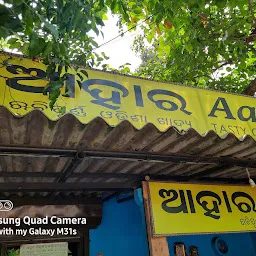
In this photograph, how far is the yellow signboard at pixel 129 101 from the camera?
251 cm

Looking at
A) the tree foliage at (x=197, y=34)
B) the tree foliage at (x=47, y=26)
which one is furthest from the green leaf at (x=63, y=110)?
the tree foliage at (x=197, y=34)

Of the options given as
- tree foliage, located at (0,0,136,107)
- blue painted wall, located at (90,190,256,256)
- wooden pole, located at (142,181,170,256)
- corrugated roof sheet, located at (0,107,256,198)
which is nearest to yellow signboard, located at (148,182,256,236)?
wooden pole, located at (142,181,170,256)

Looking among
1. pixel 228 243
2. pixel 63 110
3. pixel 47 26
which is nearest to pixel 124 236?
pixel 228 243

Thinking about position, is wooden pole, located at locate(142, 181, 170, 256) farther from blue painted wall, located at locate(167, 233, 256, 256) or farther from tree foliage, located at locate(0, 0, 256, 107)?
blue painted wall, located at locate(167, 233, 256, 256)

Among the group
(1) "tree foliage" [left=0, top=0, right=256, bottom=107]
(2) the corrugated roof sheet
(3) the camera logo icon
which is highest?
(1) "tree foliage" [left=0, top=0, right=256, bottom=107]

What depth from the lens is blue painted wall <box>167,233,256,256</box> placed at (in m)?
5.84

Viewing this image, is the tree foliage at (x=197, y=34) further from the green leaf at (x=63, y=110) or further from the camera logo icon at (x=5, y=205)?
the camera logo icon at (x=5, y=205)

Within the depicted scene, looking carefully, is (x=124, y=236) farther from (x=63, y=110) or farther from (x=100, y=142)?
(x=63, y=110)

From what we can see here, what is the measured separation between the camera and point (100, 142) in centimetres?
283

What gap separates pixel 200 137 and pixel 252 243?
180 inches

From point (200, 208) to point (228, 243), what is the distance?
9.65 feet

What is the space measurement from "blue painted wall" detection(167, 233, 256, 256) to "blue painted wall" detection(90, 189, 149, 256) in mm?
671

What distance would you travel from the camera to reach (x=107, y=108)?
2764 mm

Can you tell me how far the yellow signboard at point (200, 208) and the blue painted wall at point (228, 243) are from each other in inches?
80.0
